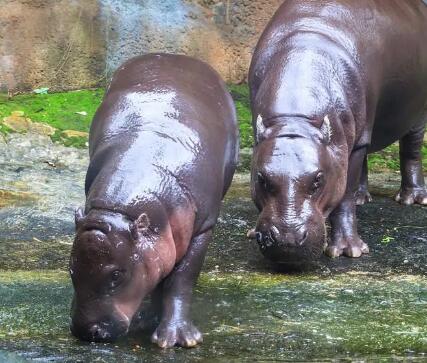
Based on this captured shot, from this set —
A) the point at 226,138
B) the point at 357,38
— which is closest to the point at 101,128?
the point at 226,138

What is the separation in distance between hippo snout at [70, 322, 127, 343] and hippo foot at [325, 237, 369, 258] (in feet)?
6.89

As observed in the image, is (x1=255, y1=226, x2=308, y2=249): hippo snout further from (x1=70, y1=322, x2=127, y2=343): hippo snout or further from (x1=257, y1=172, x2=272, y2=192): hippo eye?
(x1=70, y1=322, x2=127, y2=343): hippo snout

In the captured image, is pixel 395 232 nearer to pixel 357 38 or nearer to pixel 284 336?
pixel 357 38

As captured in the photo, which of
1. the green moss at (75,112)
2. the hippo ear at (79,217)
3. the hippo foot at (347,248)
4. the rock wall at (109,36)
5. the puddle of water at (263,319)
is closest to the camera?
the hippo ear at (79,217)

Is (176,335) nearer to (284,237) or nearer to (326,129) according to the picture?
(284,237)

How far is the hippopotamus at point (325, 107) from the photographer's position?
5.27 meters

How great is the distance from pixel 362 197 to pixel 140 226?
338 cm

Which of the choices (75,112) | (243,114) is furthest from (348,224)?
(75,112)

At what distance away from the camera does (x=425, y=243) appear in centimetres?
617

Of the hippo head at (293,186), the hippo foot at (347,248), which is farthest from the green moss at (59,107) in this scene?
the hippo head at (293,186)

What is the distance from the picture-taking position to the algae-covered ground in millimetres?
4426

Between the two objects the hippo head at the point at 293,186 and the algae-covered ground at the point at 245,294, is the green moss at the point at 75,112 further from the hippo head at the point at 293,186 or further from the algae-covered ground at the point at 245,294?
the hippo head at the point at 293,186

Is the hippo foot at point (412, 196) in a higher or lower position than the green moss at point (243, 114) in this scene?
higher

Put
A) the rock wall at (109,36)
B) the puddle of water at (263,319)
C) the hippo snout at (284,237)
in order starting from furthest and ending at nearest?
the rock wall at (109,36), the hippo snout at (284,237), the puddle of water at (263,319)
